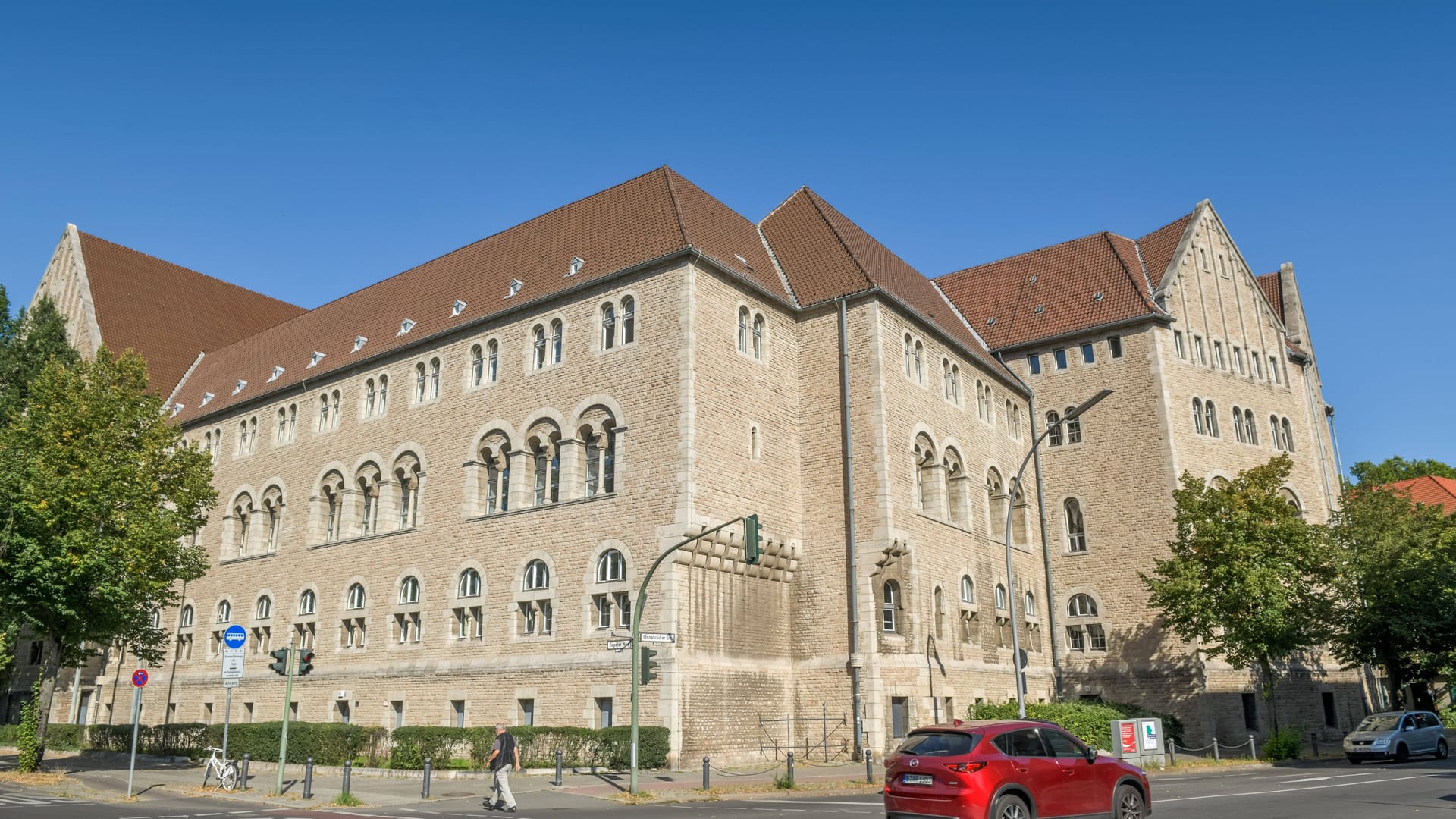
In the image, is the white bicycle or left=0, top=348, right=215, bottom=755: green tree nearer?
the white bicycle

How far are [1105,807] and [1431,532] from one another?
32832mm

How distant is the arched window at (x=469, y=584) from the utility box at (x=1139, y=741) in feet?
58.8

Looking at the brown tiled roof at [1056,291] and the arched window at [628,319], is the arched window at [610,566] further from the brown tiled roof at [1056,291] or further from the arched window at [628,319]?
the brown tiled roof at [1056,291]

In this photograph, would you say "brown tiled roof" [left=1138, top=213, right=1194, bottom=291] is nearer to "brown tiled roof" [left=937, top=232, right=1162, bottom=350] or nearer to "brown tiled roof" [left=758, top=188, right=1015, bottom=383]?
"brown tiled roof" [left=937, top=232, right=1162, bottom=350]

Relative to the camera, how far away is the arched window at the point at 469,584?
30.9 meters

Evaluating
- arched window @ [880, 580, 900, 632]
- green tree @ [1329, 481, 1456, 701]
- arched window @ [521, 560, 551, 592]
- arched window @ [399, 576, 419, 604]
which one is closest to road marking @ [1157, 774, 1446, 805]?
arched window @ [880, 580, 900, 632]

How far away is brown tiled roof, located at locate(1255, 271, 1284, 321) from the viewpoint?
4669 cm

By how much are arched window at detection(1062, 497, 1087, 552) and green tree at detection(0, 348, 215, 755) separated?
98.5ft

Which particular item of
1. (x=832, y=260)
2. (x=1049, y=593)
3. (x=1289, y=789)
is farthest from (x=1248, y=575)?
(x=832, y=260)

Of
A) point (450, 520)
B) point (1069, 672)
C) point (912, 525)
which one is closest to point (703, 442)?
point (912, 525)

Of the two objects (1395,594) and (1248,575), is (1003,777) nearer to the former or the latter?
(1248,575)

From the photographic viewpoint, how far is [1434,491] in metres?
60.9

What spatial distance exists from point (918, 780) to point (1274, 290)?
43261mm

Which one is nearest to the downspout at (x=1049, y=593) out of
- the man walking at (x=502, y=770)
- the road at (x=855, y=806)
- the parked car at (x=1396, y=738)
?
the parked car at (x=1396, y=738)
